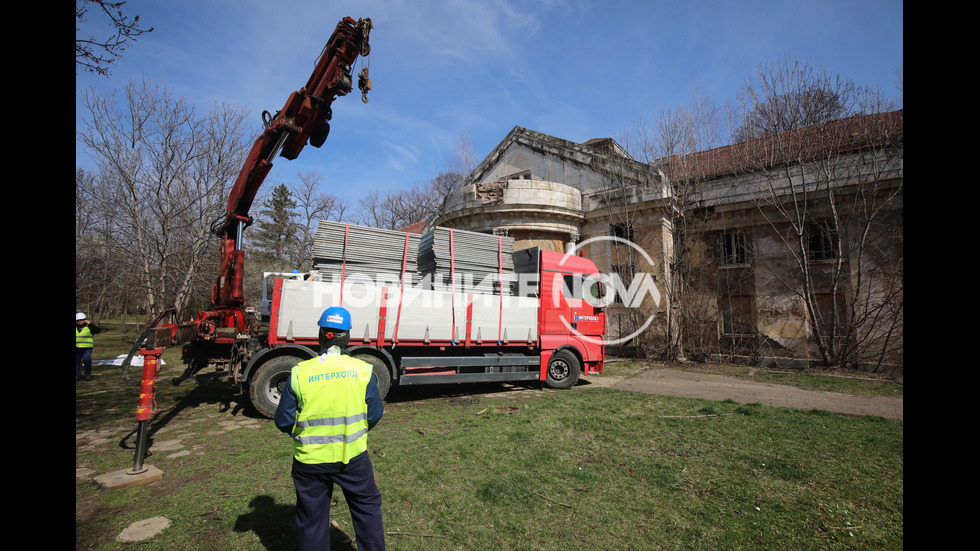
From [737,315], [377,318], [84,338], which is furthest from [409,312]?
[737,315]

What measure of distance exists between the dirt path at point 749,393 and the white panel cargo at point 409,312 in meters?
3.24

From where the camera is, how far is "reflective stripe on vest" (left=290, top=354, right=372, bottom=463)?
108 inches

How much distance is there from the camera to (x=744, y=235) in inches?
681

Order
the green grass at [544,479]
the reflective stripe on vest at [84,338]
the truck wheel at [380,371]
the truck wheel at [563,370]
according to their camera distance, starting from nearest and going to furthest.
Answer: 1. the green grass at [544,479]
2. the truck wheel at [380,371]
3. the truck wheel at [563,370]
4. the reflective stripe on vest at [84,338]

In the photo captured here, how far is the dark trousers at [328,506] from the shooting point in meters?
2.72

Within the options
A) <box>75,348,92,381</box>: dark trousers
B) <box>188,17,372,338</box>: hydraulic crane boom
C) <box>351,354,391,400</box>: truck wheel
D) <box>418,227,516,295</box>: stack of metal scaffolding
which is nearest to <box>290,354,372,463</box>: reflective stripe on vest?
<box>351,354,391,400</box>: truck wheel

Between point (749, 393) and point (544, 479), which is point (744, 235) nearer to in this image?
point (749, 393)

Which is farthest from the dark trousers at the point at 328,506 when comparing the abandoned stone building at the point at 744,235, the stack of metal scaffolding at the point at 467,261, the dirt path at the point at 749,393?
the abandoned stone building at the point at 744,235

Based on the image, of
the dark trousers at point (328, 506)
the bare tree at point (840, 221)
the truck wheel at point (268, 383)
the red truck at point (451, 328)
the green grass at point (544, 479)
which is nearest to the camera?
the dark trousers at point (328, 506)

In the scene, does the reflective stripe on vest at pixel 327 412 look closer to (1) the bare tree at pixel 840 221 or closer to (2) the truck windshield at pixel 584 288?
(2) the truck windshield at pixel 584 288

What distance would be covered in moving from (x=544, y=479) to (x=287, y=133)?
8250 mm

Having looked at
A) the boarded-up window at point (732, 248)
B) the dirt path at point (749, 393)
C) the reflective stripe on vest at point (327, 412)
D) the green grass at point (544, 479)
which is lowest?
the dirt path at point (749, 393)

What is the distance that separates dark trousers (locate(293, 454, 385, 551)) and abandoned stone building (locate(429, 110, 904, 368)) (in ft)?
42.5
